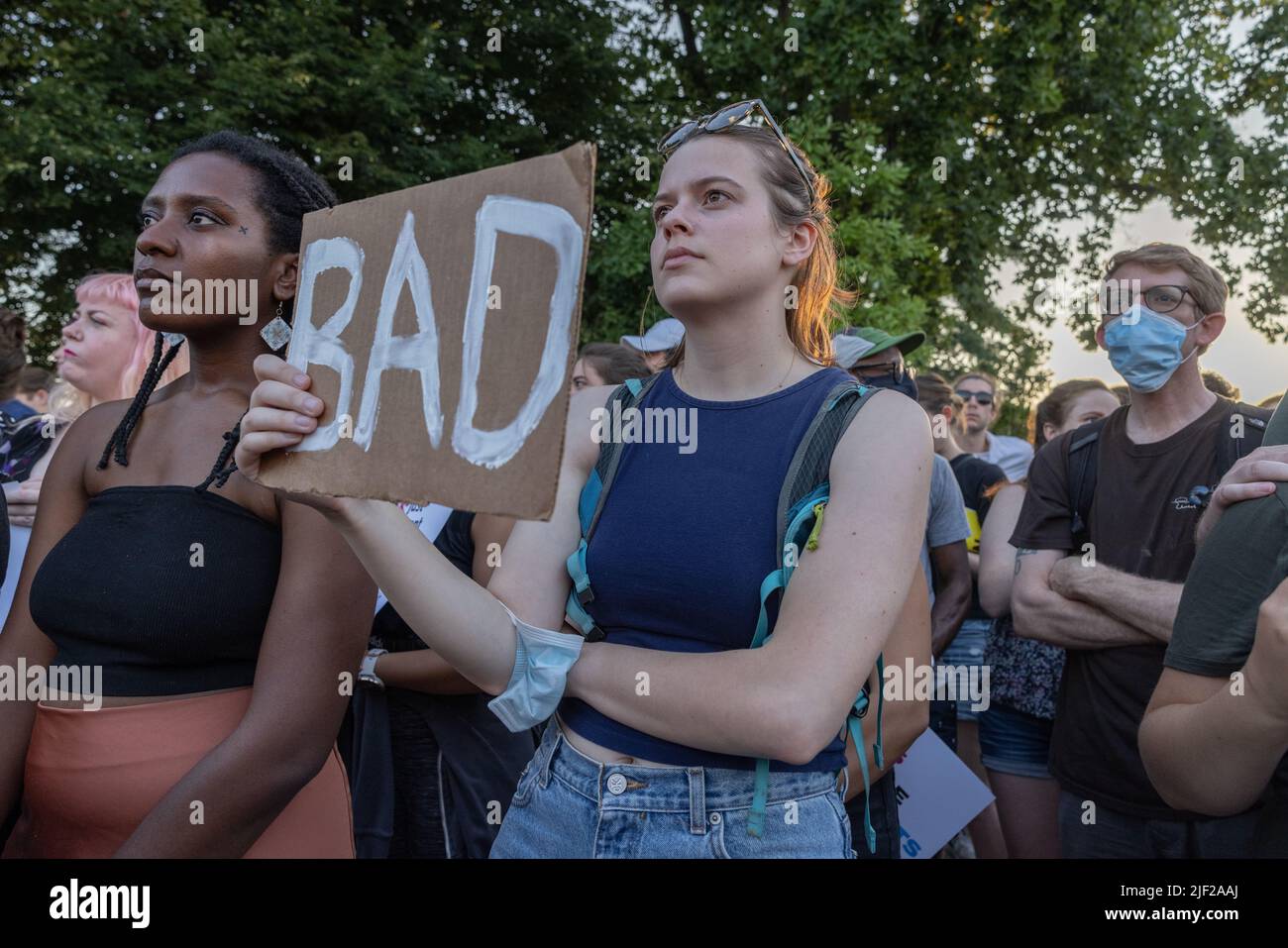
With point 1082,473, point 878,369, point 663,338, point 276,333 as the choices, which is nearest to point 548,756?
point 276,333

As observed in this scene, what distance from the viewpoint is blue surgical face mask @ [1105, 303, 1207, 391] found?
3033 millimetres

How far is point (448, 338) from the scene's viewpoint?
1.39 metres

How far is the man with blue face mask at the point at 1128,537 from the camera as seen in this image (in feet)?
9.03

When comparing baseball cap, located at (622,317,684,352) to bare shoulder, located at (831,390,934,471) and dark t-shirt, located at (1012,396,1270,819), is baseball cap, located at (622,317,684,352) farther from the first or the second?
bare shoulder, located at (831,390,934,471)

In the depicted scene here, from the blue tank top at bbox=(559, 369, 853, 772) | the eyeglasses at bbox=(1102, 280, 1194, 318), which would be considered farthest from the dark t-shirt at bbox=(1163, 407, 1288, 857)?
the eyeglasses at bbox=(1102, 280, 1194, 318)

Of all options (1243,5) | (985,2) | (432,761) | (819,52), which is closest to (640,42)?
(819,52)

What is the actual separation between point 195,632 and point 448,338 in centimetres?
78

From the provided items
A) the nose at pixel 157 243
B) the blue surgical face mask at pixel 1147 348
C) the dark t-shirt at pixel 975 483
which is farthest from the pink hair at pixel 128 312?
the dark t-shirt at pixel 975 483

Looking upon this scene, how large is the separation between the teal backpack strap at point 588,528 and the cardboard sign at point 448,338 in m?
0.46

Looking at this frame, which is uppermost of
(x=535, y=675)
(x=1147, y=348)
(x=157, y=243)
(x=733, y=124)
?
(x=733, y=124)

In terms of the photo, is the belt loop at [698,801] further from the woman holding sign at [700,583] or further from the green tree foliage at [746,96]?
the green tree foliage at [746,96]

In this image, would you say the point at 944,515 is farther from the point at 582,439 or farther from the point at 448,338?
the point at 448,338
